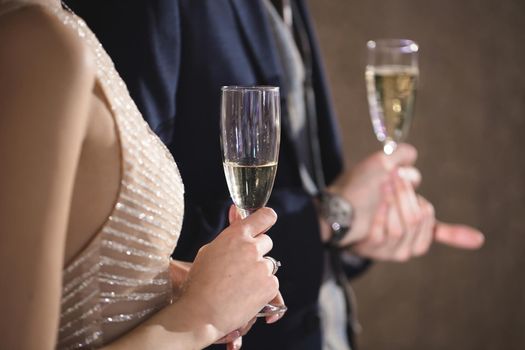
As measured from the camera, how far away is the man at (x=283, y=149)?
52.4 inches

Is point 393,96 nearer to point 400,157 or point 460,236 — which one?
point 400,157

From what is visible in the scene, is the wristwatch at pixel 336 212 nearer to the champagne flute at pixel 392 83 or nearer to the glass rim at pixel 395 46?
the champagne flute at pixel 392 83

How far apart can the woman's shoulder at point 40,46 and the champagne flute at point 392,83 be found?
1046 millimetres

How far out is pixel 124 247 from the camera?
889 millimetres

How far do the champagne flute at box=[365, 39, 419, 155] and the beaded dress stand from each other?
83 centimetres

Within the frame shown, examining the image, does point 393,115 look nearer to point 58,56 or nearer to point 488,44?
point 58,56

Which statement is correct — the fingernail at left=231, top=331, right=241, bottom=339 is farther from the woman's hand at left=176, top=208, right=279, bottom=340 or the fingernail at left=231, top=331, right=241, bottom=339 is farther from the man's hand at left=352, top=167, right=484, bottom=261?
the man's hand at left=352, top=167, right=484, bottom=261

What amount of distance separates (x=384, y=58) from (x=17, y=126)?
1137 millimetres

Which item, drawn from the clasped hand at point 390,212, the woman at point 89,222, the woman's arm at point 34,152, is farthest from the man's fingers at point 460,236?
the woman's arm at point 34,152

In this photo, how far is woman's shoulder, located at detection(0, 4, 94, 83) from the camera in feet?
2.39

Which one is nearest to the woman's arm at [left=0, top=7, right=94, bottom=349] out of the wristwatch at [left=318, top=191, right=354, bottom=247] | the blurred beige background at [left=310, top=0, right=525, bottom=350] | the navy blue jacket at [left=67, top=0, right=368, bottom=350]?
the navy blue jacket at [left=67, top=0, right=368, bottom=350]

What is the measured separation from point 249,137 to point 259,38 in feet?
1.89

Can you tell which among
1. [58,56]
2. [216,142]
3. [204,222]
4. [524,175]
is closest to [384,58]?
[216,142]

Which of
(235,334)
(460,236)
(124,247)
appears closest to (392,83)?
(460,236)
